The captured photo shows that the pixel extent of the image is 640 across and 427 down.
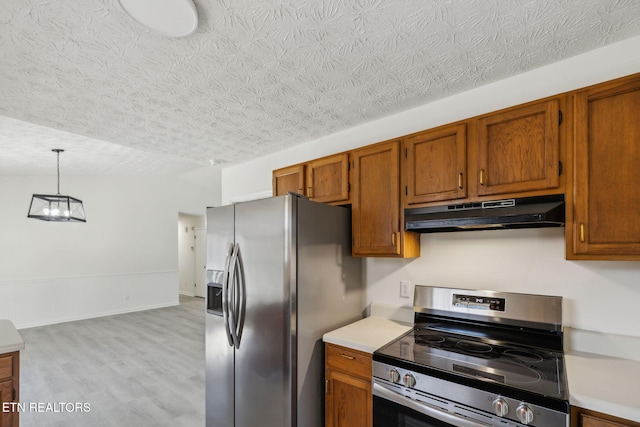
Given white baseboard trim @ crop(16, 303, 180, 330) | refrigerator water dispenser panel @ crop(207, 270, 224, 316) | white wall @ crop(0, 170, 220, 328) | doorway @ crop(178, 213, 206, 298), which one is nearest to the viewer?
refrigerator water dispenser panel @ crop(207, 270, 224, 316)

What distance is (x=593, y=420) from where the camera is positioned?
1186mm

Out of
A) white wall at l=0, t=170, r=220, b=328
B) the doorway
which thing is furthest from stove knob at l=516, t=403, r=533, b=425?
the doorway

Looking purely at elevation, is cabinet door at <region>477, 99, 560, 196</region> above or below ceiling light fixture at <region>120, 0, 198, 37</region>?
below

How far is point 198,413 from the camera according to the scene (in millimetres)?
2719

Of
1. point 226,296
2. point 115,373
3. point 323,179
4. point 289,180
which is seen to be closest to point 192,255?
point 115,373

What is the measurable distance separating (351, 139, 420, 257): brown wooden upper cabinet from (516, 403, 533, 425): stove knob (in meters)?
1.00

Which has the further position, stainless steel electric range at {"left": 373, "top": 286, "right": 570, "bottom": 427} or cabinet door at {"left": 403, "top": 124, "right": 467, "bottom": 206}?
cabinet door at {"left": 403, "top": 124, "right": 467, "bottom": 206}

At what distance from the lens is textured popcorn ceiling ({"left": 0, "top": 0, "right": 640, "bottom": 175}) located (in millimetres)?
1309

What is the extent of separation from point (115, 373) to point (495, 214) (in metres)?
4.07

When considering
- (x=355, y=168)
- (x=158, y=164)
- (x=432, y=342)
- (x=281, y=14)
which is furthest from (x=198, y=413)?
(x=158, y=164)

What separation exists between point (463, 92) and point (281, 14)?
4.34 feet

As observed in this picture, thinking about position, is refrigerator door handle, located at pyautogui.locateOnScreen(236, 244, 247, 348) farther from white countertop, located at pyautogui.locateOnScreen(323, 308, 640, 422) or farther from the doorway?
the doorway

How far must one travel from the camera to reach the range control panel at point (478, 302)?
72.7 inches

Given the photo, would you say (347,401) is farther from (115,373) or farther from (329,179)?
(115,373)
